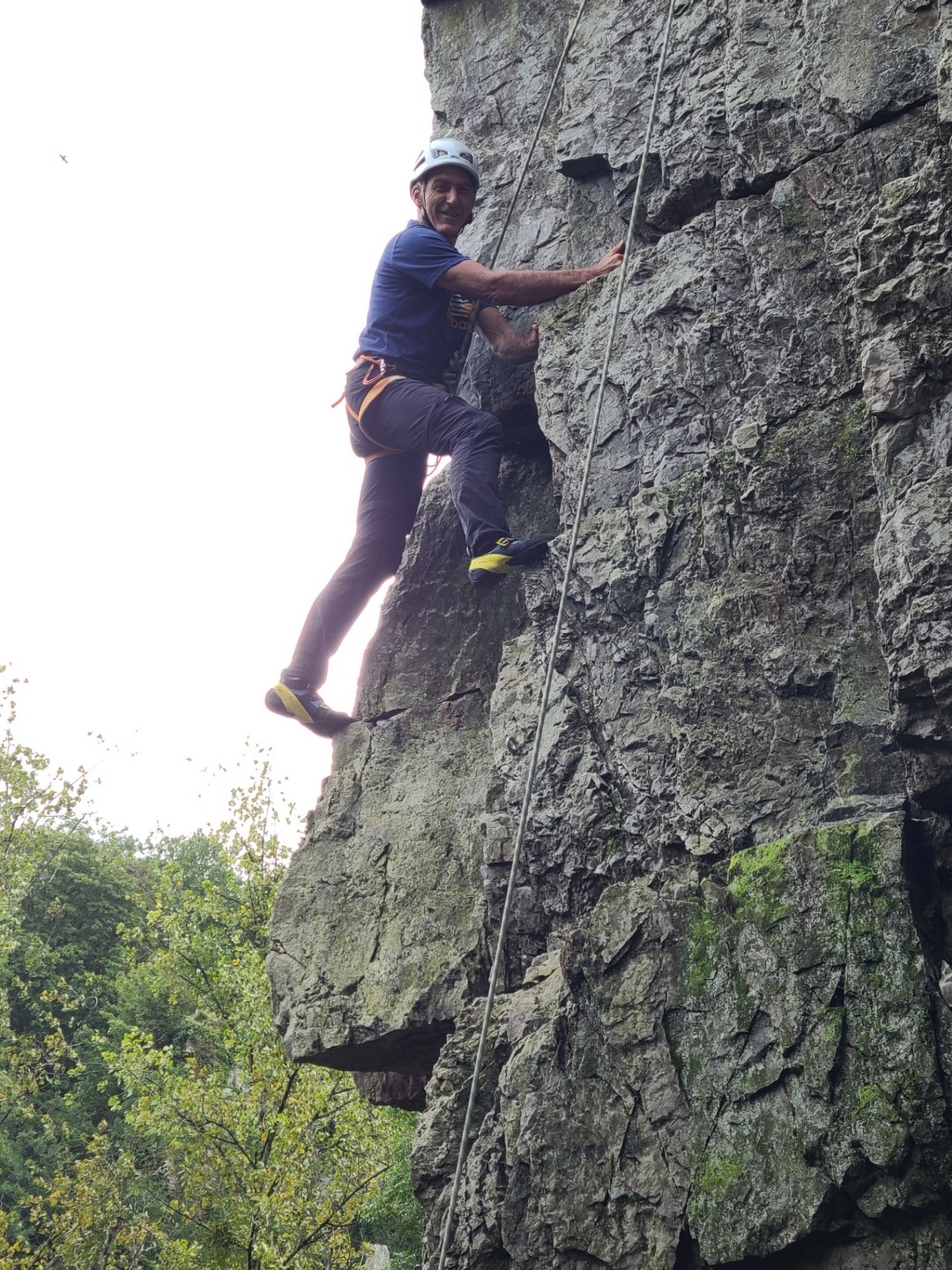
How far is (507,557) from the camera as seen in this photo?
535 centimetres

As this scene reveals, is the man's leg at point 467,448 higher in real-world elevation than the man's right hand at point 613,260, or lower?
lower

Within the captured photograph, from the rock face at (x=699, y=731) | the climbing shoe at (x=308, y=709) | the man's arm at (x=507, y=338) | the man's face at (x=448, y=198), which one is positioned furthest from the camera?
the man's face at (x=448, y=198)

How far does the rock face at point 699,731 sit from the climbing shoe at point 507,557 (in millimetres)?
203

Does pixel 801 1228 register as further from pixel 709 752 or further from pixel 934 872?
pixel 709 752

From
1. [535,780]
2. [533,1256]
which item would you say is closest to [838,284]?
[535,780]

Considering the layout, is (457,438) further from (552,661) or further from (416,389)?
(552,661)

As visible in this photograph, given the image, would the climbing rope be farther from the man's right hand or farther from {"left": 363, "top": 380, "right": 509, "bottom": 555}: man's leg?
{"left": 363, "top": 380, "right": 509, "bottom": 555}: man's leg

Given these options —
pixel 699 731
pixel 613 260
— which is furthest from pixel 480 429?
pixel 699 731

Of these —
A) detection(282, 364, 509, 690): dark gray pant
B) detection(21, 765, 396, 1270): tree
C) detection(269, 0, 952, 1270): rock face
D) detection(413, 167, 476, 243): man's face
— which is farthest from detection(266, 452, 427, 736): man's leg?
detection(21, 765, 396, 1270): tree

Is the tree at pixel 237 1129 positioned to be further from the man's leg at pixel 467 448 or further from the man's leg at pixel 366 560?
the man's leg at pixel 467 448

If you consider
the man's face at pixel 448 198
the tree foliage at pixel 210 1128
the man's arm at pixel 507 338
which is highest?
the man's face at pixel 448 198

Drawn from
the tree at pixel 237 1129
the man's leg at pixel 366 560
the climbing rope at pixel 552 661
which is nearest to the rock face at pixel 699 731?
the climbing rope at pixel 552 661

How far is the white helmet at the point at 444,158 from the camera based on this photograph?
20.5 feet

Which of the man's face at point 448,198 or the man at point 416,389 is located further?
the man's face at point 448,198
